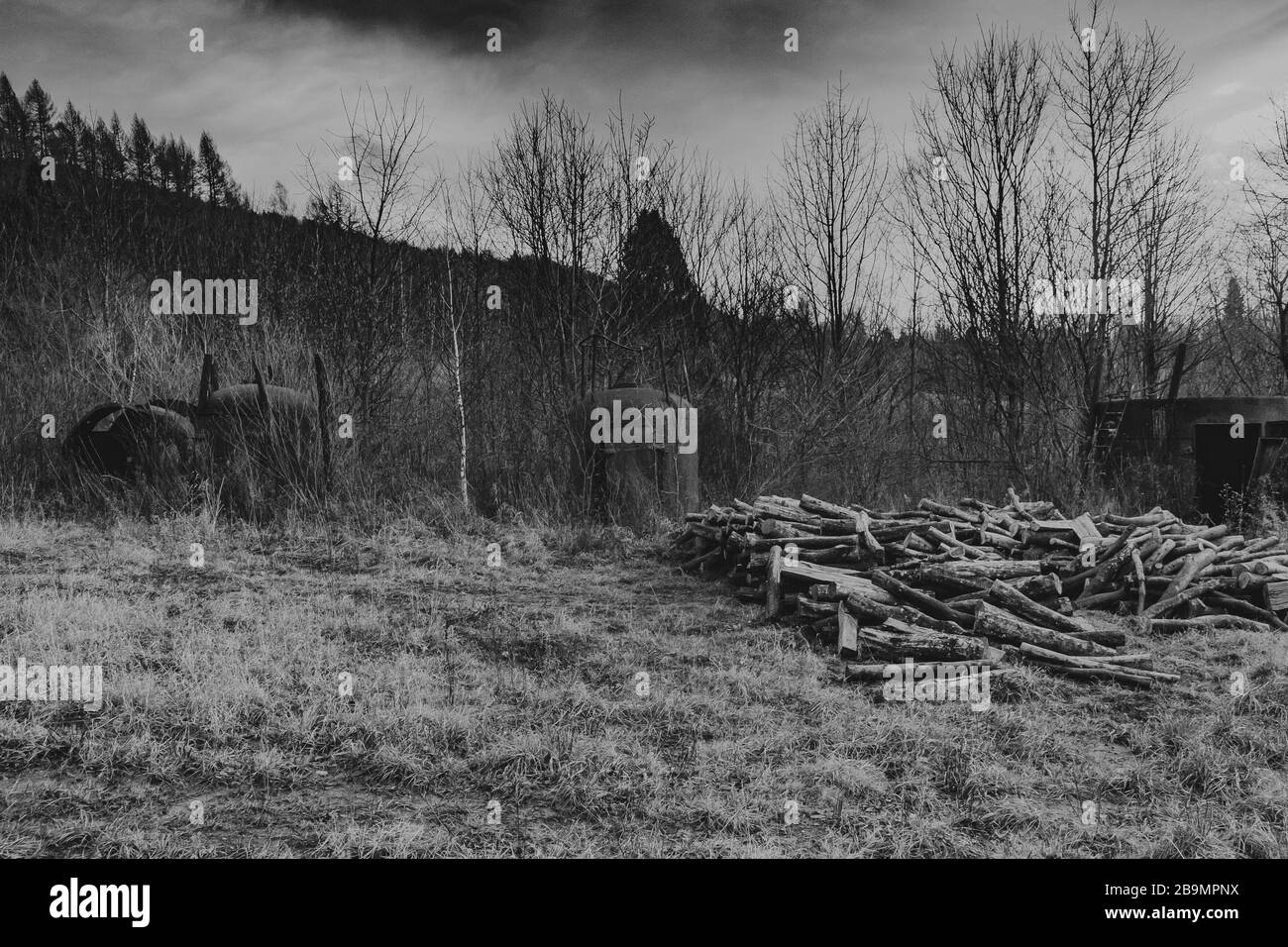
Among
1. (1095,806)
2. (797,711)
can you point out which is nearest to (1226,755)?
(1095,806)

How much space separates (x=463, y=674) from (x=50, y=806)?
2.22 m

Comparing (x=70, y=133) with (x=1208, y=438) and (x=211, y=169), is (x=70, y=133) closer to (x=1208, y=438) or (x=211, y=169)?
(x=211, y=169)

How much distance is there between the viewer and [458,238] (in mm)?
13672

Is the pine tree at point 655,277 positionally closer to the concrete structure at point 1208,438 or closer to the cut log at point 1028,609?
the concrete structure at point 1208,438

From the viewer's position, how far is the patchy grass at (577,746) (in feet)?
11.6

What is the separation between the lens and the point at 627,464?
36.0 ft

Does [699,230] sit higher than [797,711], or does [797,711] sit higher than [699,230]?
[699,230]

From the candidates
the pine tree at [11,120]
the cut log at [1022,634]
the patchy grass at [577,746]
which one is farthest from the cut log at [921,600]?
the pine tree at [11,120]

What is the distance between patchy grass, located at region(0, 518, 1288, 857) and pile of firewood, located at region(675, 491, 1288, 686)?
12.7 inches

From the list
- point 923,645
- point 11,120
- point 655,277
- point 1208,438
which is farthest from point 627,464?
point 11,120

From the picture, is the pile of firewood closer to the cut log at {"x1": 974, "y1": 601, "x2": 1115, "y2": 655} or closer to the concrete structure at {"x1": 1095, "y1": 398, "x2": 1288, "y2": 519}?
the cut log at {"x1": 974, "y1": 601, "x2": 1115, "y2": 655}

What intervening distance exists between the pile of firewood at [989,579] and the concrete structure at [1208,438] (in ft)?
8.34
